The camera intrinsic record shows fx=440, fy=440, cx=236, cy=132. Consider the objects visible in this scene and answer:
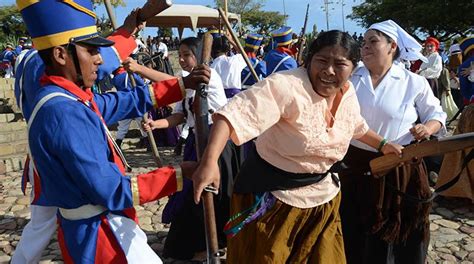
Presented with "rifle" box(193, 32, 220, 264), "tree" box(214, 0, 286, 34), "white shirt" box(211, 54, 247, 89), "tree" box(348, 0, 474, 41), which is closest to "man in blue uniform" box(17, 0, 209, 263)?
"rifle" box(193, 32, 220, 264)

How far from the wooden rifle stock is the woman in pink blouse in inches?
15.5

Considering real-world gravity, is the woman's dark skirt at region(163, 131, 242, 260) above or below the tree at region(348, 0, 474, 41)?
above

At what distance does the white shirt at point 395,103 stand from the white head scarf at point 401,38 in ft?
0.59

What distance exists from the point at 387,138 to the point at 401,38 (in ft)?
2.41

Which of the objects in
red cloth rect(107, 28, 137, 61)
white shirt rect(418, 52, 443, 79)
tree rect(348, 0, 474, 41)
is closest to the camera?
red cloth rect(107, 28, 137, 61)

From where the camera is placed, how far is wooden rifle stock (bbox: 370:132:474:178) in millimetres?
2326

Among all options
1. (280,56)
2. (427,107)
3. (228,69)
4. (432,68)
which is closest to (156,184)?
(427,107)

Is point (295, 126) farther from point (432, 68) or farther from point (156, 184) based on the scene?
point (432, 68)

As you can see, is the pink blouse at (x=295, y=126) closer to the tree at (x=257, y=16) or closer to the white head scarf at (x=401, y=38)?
the white head scarf at (x=401, y=38)

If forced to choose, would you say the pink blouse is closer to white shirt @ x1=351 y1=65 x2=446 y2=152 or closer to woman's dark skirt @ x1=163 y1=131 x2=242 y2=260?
white shirt @ x1=351 y1=65 x2=446 y2=152

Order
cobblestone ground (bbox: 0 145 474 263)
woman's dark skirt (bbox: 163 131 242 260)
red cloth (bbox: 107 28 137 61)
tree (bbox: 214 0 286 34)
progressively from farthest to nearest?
tree (bbox: 214 0 286 34) → cobblestone ground (bbox: 0 145 474 263) → woman's dark skirt (bbox: 163 131 242 260) → red cloth (bbox: 107 28 137 61)

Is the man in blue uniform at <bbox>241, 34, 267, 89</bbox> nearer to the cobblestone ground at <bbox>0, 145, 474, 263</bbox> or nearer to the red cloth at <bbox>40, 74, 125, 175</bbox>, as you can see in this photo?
the cobblestone ground at <bbox>0, 145, 474, 263</bbox>

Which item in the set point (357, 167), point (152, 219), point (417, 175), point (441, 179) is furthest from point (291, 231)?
point (441, 179)

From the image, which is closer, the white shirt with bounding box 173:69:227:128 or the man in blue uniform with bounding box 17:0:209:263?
the man in blue uniform with bounding box 17:0:209:263
